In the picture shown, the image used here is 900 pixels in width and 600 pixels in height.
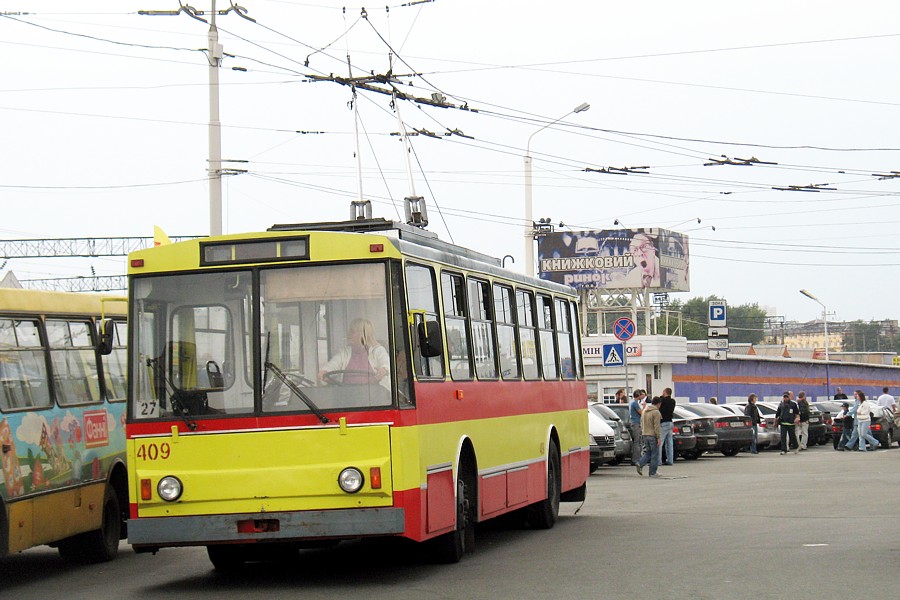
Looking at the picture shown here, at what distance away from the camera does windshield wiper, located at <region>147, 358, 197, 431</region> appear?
38.1 feet

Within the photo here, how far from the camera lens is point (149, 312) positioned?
12.0 meters

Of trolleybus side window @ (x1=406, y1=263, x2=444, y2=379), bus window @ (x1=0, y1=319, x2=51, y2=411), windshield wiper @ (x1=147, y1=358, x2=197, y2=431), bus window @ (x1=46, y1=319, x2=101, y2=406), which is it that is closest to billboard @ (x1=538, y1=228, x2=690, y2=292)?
bus window @ (x1=46, y1=319, x2=101, y2=406)

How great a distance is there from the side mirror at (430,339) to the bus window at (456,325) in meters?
1.15

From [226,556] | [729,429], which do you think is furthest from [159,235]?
[729,429]

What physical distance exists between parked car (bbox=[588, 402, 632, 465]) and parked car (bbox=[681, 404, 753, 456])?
5.01 metres

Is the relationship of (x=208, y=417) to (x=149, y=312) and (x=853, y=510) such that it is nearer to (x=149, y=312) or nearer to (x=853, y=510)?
(x=149, y=312)

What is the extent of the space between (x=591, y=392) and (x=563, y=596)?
152ft

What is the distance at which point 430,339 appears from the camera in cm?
1171

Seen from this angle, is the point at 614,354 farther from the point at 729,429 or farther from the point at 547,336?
the point at 547,336

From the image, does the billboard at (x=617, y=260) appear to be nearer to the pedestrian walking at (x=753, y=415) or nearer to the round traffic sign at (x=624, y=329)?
the pedestrian walking at (x=753, y=415)

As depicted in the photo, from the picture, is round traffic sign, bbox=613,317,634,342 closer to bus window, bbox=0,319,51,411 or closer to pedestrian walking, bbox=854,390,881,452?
pedestrian walking, bbox=854,390,881,452

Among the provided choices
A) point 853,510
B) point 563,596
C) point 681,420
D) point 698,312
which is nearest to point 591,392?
point 681,420

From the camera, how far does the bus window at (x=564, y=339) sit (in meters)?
18.2

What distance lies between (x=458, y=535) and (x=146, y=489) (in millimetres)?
2959
